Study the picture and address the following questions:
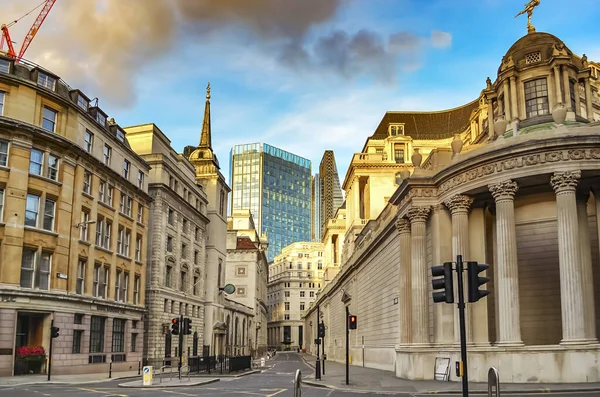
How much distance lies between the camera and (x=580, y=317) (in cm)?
2534

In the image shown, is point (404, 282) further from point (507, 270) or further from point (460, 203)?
point (507, 270)

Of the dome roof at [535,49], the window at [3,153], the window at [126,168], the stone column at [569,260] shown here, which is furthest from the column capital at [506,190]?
the window at [126,168]

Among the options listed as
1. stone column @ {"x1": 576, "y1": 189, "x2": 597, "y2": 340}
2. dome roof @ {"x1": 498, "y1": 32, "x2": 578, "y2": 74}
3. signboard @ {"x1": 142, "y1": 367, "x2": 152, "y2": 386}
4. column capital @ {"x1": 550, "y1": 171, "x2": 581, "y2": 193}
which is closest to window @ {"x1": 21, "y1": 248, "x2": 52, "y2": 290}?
signboard @ {"x1": 142, "y1": 367, "x2": 152, "y2": 386}

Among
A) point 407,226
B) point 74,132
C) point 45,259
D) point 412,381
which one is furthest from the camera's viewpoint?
point 74,132

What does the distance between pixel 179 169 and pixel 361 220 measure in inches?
1127

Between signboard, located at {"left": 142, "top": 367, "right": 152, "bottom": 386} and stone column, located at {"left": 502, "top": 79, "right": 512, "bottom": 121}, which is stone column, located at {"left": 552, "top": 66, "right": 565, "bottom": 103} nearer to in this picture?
stone column, located at {"left": 502, "top": 79, "right": 512, "bottom": 121}

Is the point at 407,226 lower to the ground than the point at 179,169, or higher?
lower

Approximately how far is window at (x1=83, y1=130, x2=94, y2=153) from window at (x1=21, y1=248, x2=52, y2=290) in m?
8.89

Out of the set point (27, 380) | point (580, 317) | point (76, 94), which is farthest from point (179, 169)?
point (580, 317)

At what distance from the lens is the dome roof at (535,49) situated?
1523 inches

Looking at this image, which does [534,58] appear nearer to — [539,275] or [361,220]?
[539,275]

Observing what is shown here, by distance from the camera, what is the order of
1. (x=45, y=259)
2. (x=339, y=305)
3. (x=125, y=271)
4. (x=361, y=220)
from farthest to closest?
1. (x=361, y=220)
2. (x=339, y=305)
3. (x=125, y=271)
4. (x=45, y=259)

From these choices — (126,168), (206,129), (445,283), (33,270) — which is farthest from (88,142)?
(206,129)

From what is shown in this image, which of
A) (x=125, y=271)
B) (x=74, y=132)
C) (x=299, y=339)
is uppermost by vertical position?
(x=74, y=132)
